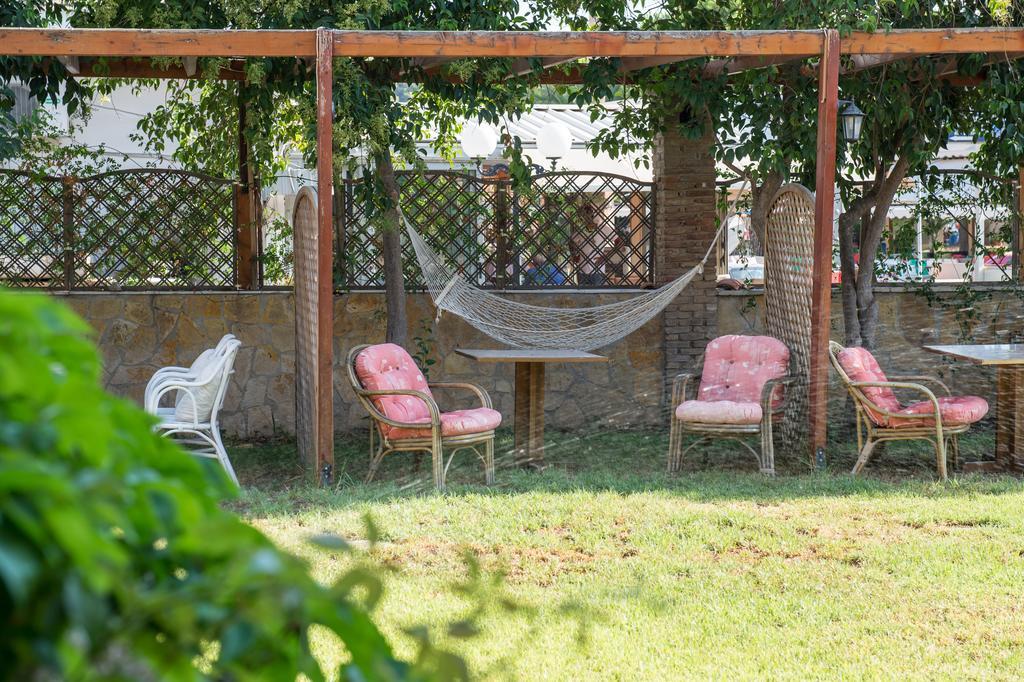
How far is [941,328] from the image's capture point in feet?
26.2

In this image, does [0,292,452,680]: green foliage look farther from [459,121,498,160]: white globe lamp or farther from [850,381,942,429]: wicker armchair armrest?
[459,121,498,160]: white globe lamp

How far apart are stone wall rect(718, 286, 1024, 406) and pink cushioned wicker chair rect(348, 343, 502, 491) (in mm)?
3206

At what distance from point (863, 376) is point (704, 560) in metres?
2.37

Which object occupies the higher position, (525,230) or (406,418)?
(525,230)

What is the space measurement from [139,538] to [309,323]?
533 centimetres

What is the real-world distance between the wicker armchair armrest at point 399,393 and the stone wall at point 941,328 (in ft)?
11.4

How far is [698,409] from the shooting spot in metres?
6.00

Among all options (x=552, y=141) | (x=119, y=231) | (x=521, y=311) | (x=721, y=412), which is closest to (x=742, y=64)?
(x=521, y=311)

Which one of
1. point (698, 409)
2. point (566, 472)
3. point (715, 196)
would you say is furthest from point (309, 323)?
point (715, 196)

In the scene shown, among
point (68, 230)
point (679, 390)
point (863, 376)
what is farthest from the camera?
point (68, 230)

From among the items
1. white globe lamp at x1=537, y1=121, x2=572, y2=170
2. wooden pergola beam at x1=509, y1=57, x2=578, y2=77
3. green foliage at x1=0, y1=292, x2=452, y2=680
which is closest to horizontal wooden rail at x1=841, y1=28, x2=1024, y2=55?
wooden pergola beam at x1=509, y1=57, x2=578, y2=77

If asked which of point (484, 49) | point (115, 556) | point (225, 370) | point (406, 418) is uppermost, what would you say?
point (484, 49)

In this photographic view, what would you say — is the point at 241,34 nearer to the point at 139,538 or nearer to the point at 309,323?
the point at 309,323

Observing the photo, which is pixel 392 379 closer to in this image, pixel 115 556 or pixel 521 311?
pixel 521 311
